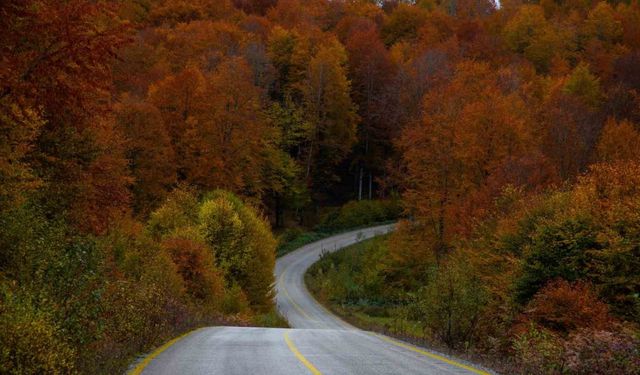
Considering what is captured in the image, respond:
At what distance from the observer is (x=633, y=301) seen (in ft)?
65.3

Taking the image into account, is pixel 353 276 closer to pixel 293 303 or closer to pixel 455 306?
pixel 293 303

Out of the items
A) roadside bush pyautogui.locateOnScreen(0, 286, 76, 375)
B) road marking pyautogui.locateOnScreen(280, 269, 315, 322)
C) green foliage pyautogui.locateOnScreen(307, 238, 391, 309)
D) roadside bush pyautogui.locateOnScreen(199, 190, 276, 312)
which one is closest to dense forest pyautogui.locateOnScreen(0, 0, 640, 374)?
roadside bush pyautogui.locateOnScreen(0, 286, 76, 375)

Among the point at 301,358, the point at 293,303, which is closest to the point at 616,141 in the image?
the point at 293,303

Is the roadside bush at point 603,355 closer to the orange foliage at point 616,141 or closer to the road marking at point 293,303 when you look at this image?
the road marking at point 293,303

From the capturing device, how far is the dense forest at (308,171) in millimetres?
11945

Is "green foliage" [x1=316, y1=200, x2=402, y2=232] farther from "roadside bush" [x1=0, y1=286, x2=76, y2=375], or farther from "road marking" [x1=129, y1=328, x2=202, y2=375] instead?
"roadside bush" [x1=0, y1=286, x2=76, y2=375]

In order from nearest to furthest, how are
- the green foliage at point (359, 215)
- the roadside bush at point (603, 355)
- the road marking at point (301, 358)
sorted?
1. the roadside bush at point (603, 355)
2. the road marking at point (301, 358)
3. the green foliage at point (359, 215)

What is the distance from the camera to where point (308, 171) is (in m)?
66.5

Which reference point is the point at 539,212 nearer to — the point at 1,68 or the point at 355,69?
the point at 1,68

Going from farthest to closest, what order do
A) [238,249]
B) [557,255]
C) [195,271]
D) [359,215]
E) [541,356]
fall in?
[359,215]
[238,249]
[195,271]
[557,255]
[541,356]

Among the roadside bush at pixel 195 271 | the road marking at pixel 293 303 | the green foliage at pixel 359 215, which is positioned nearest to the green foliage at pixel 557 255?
the roadside bush at pixel 195 271

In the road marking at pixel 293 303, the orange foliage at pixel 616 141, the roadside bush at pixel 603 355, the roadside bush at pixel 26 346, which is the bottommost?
the road marking at pixel 293 303

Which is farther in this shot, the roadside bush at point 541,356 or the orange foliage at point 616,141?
the orange foliage at point 616,141

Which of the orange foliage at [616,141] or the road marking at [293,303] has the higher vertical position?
the orange foliage at [616,141]
